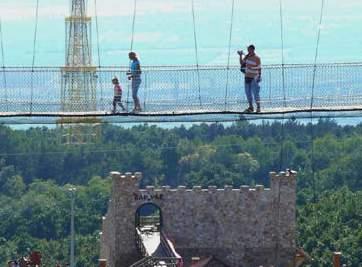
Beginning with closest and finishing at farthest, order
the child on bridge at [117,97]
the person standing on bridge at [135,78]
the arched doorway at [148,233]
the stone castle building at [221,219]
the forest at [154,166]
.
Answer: the person standing on bridge at [135,78], the child on bridge at [117,97], the arched doorway at [148,233], the stone castle building at [221,219], the forest at [154,166]

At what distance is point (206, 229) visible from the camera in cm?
6681

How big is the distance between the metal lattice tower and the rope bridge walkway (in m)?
0.36

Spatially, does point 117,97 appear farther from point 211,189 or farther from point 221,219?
point 211,189

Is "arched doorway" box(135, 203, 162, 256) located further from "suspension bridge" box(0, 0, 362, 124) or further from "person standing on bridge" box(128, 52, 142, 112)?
"person standing on bridge" box(128, 52, 142, 112)

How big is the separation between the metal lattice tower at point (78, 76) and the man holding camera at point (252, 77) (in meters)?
2.68

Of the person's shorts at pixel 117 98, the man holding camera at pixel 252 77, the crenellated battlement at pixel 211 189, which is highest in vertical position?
the man holding camera at pixel 252 77

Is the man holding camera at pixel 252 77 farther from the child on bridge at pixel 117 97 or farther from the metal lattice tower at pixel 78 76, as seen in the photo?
the metal lattice tower at pixel 78 76

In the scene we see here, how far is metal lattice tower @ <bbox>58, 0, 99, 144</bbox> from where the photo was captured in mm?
43375

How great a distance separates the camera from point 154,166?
12588 cm

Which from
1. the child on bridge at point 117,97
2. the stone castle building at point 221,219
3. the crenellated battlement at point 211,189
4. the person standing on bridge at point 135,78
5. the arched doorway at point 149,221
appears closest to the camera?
the person standing on bridge at point 135,78

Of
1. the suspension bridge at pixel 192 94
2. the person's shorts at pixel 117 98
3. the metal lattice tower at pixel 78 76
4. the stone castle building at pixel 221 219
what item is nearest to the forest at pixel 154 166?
the metal lattice tower at pixel 78 76

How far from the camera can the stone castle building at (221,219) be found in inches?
2586

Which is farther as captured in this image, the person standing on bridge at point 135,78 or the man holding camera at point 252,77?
the person standing on bridge at point 135,78

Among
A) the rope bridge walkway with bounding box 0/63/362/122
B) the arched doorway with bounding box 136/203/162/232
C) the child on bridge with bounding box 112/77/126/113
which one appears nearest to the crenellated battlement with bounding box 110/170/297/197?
the arched doorway with bounding box 136/203/162/232
